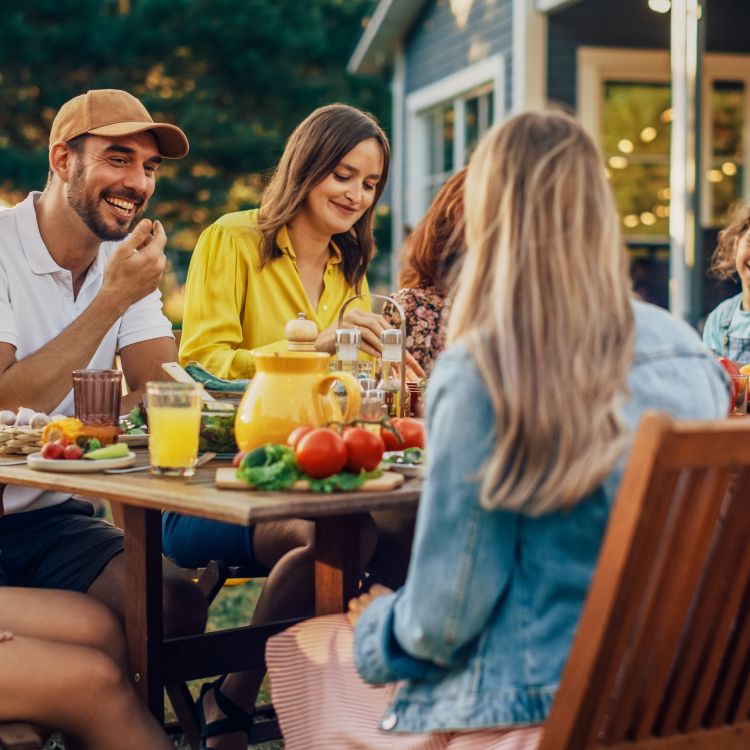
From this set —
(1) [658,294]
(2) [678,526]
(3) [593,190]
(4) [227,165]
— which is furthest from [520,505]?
(4) [227,165]

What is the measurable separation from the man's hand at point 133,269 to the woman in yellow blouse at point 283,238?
59 centimetres

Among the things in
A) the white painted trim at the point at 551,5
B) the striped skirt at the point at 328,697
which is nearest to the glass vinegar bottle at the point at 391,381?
the striped skirt at the point at 328,697

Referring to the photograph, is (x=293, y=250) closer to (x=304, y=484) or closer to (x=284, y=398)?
(x=284, y=398)

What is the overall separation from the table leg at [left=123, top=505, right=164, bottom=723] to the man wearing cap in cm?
21

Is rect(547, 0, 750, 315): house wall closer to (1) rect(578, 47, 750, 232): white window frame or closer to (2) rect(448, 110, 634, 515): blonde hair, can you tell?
(1) rect(578, 47, 750, 232): white window frame

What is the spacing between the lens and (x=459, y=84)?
480 inches

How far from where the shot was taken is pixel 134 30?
21.0m

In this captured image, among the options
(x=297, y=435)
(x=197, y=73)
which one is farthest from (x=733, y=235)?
(x=197, y=73)

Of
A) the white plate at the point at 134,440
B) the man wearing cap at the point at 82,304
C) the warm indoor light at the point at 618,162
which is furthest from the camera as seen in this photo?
the warm indoor light at the point at 618,162

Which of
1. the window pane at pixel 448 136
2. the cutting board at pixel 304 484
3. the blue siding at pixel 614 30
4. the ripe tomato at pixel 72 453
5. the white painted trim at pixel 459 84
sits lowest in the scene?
the cutting board at pixel 304 484

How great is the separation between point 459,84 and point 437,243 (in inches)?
335

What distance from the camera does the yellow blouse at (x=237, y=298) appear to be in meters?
3.81

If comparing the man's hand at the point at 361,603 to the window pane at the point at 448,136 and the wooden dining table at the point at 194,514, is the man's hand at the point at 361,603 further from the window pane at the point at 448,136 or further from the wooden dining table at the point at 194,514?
the window pane at the point at 448,136

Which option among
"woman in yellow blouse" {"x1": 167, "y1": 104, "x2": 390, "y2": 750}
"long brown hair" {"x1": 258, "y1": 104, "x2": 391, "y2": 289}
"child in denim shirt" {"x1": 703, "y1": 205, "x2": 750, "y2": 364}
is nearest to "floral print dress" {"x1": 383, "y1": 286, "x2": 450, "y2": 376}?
"woman in yellow blouse" {"x1": 167, "y1": 104, "x2": 390, "y2": 750}
